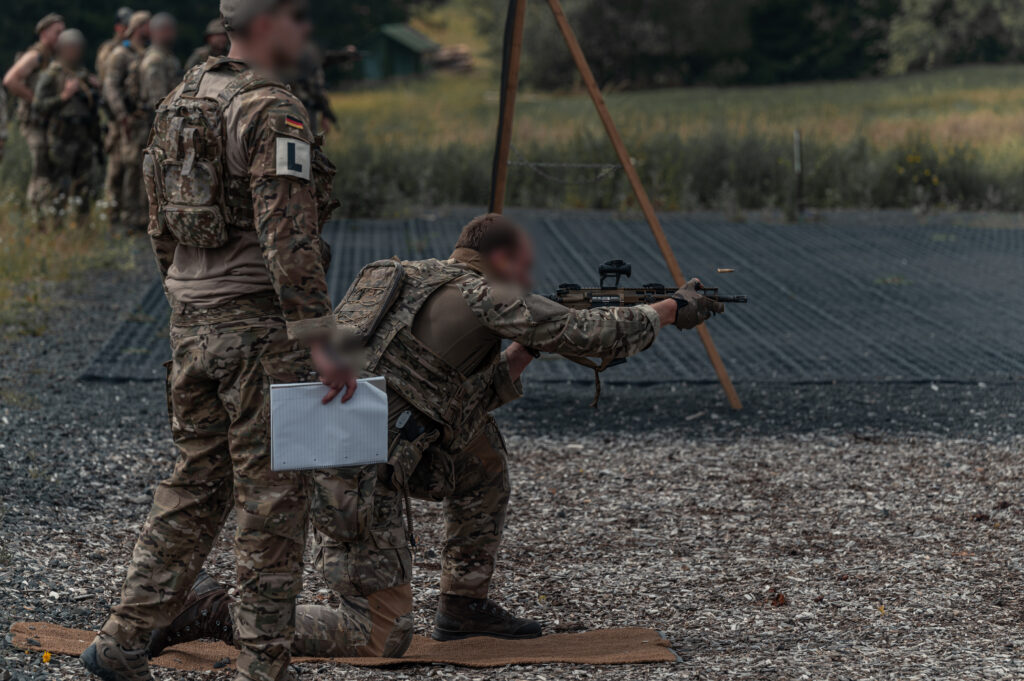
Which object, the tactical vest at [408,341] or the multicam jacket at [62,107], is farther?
the multicam jacket at [62,107]

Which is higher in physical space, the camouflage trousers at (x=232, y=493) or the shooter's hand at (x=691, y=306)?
the shooter's hand at (x=691, y=306)

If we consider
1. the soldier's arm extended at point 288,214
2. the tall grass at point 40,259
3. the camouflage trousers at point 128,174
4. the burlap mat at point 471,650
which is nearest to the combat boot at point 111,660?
the burlap mat at point 471,650

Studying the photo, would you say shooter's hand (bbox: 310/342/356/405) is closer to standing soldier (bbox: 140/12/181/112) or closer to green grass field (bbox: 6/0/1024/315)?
green grass field (bbox: 6/0/1024/315)

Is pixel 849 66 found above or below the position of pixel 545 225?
above

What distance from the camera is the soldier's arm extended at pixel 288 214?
2896 mm

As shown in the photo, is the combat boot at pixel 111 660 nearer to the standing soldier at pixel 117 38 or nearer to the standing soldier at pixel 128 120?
the standing soldier at pixel 128 120

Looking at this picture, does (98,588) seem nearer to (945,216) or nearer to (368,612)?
(368,612)

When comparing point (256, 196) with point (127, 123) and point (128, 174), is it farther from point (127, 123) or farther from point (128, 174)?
point (128, 174)

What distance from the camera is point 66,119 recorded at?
11.4 m

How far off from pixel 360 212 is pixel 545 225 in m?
2.26

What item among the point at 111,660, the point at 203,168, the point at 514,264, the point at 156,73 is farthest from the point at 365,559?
the point at 156,73

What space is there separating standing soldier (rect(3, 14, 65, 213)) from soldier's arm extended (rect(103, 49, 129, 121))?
1.84ft

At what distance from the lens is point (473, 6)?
5409 centimetres

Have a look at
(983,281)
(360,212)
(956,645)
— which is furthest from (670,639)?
(360,212)
